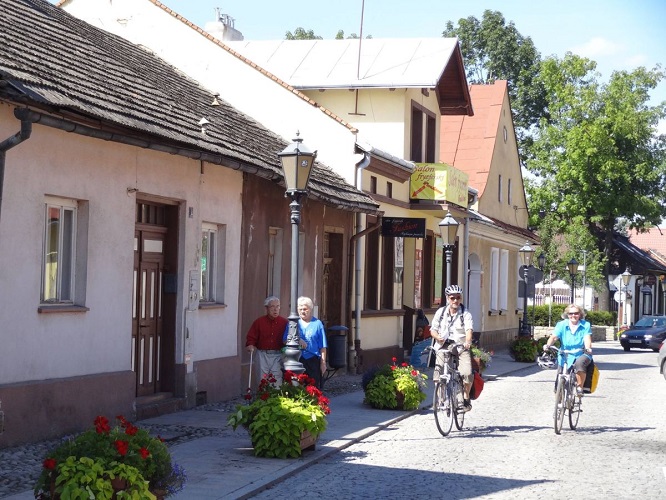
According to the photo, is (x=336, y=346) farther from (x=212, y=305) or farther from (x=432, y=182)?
(x=432, y=182)

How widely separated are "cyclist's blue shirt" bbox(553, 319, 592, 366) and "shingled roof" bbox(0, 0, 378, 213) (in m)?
4.91

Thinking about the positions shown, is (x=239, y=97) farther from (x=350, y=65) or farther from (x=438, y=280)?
(x=438, y=280)

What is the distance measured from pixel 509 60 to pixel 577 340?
50.3m

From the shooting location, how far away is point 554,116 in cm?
5772

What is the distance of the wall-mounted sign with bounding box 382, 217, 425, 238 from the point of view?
24311 mm

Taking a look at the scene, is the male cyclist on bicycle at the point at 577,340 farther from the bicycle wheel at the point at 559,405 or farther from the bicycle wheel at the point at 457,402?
the bicycle wheel at the point at 457,402

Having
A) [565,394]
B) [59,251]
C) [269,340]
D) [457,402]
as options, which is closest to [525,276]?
[565,394]

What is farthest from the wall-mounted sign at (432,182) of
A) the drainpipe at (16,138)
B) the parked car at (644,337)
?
the parked car at (644,337)

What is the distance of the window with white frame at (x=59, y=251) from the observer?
12.5 meters

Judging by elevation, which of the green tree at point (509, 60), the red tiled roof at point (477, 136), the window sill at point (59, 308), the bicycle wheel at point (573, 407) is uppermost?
the green tree at point (509, 60)

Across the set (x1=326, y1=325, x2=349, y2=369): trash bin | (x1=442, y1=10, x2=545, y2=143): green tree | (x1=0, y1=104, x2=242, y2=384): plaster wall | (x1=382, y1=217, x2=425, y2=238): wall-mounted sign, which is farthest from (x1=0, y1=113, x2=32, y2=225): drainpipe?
(x1=442, y1=10, x2=545, y2=143): green tree

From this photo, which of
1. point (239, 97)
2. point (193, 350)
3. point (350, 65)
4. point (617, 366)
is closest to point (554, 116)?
point (617, 366)

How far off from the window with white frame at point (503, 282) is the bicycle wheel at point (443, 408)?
87.7 ft

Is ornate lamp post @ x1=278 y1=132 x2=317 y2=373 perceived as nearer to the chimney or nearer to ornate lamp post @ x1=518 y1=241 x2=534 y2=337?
the chimney
